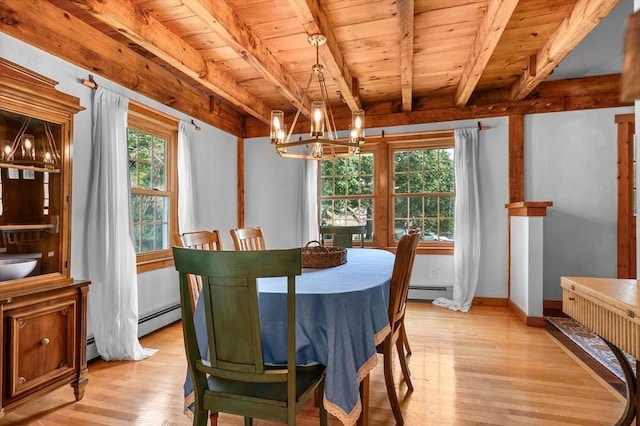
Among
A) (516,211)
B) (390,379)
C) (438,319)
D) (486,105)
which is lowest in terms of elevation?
(438,319)

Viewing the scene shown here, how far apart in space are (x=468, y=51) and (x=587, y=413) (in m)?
2.90

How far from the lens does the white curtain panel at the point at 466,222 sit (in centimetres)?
420

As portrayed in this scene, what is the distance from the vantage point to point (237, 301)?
1255mm

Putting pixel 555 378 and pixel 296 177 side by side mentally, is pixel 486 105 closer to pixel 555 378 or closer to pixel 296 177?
pixel 296 177

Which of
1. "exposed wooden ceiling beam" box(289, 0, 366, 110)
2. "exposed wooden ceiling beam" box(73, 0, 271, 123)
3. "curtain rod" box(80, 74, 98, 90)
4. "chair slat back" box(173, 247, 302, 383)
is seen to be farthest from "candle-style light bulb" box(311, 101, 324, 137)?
"curtain rod" box(80, 74, 98, 90)

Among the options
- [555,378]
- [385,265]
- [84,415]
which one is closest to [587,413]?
[555,378]

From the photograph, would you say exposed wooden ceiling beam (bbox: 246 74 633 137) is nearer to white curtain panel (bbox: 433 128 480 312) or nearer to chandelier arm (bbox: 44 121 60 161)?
white curtain panel (bbox: 433 128 480 312)

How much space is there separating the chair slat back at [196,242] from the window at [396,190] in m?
2.81

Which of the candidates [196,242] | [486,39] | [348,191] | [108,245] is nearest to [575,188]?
[486,39]

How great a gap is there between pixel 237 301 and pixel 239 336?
14 cm

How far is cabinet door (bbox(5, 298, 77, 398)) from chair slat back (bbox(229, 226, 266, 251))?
3.42ft

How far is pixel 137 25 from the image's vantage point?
7.93 feet

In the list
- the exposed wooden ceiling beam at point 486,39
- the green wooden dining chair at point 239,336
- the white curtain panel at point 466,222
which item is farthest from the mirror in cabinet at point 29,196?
the white curtain panel at point 466,222

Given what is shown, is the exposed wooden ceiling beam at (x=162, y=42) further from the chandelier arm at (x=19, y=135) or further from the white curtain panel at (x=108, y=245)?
the chandelier arm at (x=19, y=135)
